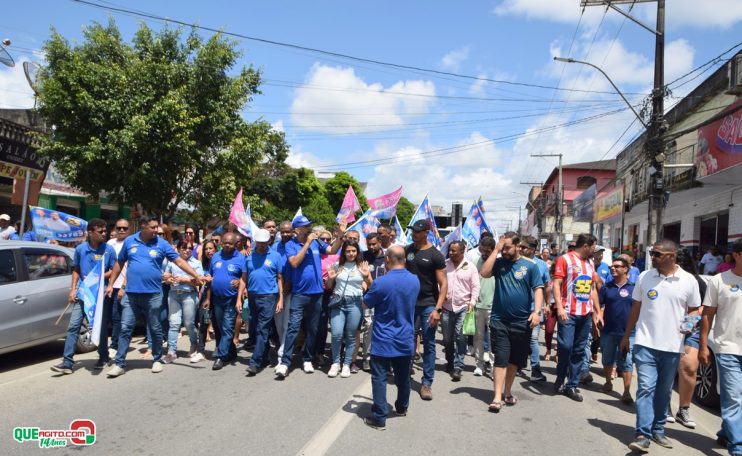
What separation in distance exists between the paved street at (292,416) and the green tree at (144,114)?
7.23m

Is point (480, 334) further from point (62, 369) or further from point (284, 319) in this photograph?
point (62, 369)

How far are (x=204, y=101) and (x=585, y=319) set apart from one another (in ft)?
36.3

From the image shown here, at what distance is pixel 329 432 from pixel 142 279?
3.20 m

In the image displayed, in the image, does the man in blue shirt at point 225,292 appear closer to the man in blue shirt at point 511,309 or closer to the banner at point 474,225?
the man in blue shirt at point 511,309

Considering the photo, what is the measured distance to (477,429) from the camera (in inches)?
200

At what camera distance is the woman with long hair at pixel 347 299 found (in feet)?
22.5

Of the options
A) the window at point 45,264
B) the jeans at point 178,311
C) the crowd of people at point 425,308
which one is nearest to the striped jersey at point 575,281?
the crowd of people at point 425,308

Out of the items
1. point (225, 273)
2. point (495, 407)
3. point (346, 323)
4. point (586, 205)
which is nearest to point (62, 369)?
point (225, 273)

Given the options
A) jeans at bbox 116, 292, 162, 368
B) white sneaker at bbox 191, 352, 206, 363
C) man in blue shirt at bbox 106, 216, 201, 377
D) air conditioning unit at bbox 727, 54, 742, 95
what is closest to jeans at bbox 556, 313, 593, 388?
man in blue shirt at bbox 106, 216, 201, 377

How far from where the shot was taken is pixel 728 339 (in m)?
4.73

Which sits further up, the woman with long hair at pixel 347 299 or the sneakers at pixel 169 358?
the woman with long hair at pixel 347 299

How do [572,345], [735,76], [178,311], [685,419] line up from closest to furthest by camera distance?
[685,419]
[572,345]
[178,311]
[735,76]

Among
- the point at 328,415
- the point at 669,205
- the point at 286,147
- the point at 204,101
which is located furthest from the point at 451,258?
the point at 286,147

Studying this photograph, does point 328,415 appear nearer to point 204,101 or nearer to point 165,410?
point 165,410
